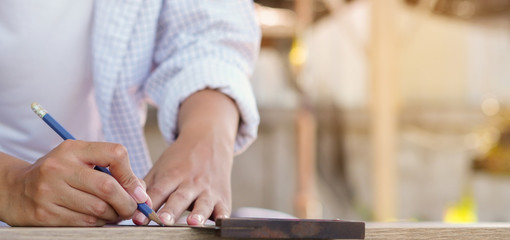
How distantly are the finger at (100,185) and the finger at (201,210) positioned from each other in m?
0.09

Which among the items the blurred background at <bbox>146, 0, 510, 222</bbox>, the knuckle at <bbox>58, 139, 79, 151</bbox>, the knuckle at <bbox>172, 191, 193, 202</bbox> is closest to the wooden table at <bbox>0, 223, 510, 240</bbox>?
the knuckle at <bbox>58, 139, 79, 151</bbox>

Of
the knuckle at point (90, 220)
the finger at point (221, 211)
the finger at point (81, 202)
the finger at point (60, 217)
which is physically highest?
the finger at point (81, 202)

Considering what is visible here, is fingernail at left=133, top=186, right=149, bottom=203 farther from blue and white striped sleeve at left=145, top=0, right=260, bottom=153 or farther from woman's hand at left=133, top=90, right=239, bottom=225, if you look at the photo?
blue and white striped sleeve at left=145, top=0, right=260, bottom=153

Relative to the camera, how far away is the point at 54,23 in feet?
3.26

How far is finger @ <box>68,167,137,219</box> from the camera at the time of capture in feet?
2.02

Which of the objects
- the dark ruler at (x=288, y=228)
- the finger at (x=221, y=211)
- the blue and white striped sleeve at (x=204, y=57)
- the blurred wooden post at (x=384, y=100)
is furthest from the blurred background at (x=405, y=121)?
the dark ruler at (x=288, y=228)

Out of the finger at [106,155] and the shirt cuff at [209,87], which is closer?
the finger at [106,155]

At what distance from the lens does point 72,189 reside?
0.63 m

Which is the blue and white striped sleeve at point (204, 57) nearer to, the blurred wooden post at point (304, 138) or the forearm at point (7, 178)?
the forearm at point (7, 178)

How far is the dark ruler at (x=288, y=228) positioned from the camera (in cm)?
54

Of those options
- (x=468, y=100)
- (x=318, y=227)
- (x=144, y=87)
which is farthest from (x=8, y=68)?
(x=468, y=100)

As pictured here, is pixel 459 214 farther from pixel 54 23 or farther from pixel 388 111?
pixel 54 23

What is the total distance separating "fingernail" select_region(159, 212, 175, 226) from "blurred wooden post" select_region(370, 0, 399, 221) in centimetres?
305

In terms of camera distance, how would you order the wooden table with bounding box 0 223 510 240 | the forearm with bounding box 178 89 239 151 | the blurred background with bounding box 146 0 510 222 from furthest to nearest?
the blurred background with bounding box 146 0 510 222 < the forearm with bounding box 178 89 239 151 < the wooden table with bounding box 0 223 510 240
